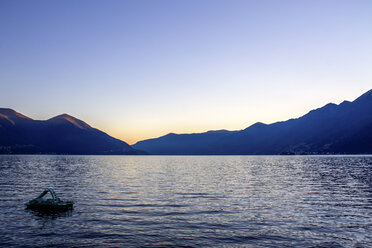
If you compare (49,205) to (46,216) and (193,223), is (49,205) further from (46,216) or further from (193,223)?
(193,223)

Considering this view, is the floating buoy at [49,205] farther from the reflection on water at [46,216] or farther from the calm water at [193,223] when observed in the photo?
the calm water at [193,223]

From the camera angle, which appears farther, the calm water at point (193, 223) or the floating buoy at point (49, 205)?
the floating buoy at point (49, 205)

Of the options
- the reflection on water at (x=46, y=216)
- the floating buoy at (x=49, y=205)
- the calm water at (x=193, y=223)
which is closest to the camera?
the calm water at (x=193, y=223)

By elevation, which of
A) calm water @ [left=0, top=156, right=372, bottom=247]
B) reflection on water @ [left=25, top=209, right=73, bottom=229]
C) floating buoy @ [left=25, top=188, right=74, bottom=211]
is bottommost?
calm water @ [left=0, top=156, right=372, bottom=247]

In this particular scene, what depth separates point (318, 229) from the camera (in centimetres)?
2864

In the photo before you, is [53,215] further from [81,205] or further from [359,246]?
[359,246]

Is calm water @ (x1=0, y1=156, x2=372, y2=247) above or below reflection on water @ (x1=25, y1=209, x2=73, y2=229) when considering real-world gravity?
below

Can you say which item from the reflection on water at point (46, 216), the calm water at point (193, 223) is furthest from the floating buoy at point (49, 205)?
the calm water at point (193, 223)

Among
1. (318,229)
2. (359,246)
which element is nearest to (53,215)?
(318,229)

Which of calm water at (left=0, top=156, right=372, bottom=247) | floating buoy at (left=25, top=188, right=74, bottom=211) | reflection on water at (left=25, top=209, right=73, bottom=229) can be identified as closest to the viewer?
calm water at (left=0, top=156, right=372, bottom=247)

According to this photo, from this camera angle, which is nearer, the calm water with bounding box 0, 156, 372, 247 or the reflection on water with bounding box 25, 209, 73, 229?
the calm water with bounding box 0, 156, 372, 247

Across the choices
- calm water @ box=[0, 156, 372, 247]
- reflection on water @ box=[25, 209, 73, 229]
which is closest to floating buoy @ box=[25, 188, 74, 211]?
reflection on water @ box=[25, 209, 73, 229]

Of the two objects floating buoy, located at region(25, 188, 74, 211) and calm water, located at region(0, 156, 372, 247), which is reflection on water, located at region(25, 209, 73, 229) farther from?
floating buoy, located at region(25, 188, 74, 211)

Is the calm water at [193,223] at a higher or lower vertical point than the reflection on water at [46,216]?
lower
